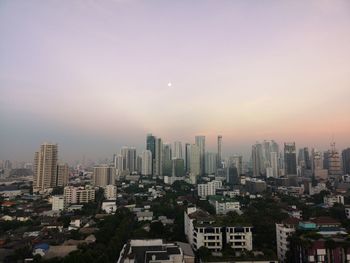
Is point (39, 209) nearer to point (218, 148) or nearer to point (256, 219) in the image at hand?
point (256, 219)

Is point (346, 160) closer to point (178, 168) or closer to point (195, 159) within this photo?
point (195, 159)

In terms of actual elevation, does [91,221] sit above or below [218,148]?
below

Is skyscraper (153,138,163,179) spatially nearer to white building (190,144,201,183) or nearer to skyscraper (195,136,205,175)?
white building (190,144,201,183)

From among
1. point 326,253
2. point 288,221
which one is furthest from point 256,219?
point 326,253

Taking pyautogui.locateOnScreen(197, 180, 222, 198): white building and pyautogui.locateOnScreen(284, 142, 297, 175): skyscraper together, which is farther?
pyautogui.locateOnScreen(284, 142, 297, 175): skyscraper

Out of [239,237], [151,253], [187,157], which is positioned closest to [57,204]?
[239,237]

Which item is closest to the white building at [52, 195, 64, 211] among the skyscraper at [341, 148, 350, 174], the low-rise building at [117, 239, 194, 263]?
the low-rise building at [117, 239, 194, 263]
